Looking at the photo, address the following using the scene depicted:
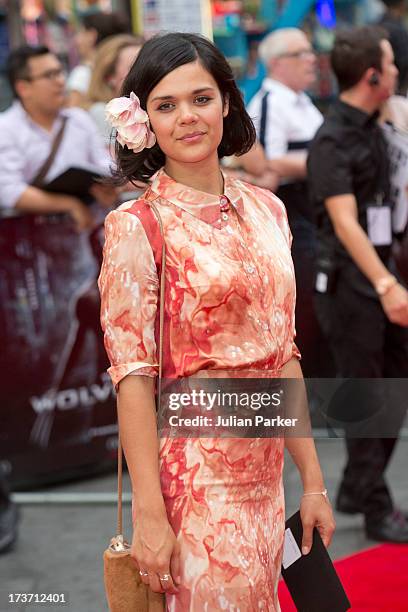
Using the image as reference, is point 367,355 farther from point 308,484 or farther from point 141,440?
point 141,440

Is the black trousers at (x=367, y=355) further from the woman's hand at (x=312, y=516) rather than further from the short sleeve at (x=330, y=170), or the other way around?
the woman's hand at (x=312, y=516)

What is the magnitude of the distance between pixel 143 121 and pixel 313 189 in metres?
2.25

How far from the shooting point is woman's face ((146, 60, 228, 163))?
7.48 feet

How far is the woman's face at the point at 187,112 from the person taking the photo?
7.48 feet

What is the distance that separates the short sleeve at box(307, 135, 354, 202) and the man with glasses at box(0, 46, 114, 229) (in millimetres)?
1263

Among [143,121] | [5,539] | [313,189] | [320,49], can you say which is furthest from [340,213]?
[320,49]

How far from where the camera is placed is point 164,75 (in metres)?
2.29

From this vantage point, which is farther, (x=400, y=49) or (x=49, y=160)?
(x=49, y=160)

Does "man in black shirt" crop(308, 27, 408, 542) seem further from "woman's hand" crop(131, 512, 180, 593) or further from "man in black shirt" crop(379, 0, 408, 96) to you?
"woman's hand" crop(131, 512, 180, 593)

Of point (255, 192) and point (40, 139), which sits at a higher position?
point (255, 192)

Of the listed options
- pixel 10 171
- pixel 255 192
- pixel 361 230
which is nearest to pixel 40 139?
pixel 10 171

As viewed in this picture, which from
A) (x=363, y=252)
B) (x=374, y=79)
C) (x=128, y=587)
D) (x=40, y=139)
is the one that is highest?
(x=374, y=79)

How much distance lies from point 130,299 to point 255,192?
1.31 ft

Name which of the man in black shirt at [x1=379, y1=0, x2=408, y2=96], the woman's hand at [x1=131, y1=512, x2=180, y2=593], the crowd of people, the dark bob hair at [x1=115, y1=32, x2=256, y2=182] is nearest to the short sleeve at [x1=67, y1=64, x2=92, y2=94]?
the crowd of people
